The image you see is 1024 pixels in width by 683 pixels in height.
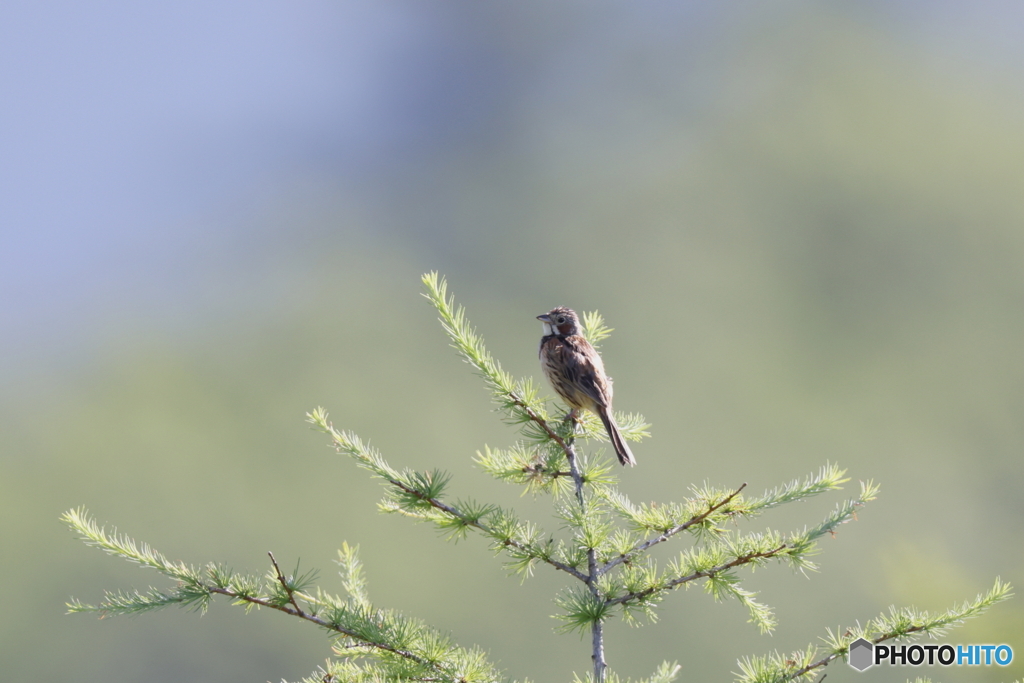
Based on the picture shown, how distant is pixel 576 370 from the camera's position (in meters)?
7.96

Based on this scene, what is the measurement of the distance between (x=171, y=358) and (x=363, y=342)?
101 feet

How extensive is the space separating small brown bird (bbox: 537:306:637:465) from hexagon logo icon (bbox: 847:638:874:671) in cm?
212

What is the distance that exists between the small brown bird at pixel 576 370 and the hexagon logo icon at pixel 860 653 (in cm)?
212

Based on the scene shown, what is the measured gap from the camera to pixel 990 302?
162 metres

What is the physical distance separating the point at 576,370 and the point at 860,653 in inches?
139

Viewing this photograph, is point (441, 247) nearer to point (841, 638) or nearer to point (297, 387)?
point (297, 387)

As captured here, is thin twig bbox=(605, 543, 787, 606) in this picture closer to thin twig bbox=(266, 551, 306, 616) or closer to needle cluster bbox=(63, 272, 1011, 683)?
needle cluster bbox=(63, 272, 1011, 683)

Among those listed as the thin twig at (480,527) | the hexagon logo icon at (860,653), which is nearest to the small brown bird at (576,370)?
the thin twig at (480,527)

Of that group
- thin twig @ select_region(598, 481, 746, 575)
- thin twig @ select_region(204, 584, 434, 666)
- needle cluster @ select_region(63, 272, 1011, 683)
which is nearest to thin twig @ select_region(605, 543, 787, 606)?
needle cluster @ select_region(63, 272, 1011, 683)

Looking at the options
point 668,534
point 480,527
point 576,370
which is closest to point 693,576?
point 668,534

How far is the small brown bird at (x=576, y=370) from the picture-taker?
7.05 m

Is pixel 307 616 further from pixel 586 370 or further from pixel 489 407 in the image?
pixel 489 407

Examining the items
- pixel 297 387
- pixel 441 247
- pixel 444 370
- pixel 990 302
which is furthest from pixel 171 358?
pixel 990 302

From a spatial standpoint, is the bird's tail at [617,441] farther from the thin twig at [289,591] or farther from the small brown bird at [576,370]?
the thin twig at [289,591]
